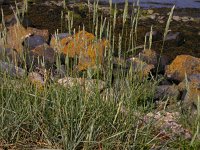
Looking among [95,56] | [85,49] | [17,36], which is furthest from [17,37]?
[95,56]

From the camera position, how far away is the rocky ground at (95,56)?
162 inches

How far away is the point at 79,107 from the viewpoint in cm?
368

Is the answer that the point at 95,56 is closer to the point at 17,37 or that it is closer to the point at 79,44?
the point at 79,44

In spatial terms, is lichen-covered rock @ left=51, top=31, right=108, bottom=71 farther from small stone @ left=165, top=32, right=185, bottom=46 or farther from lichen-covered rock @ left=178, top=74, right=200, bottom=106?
small stone @ left=165, top=32, right=185, bottom=46

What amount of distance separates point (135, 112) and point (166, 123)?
0.74 m

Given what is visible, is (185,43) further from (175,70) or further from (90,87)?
(90,87)

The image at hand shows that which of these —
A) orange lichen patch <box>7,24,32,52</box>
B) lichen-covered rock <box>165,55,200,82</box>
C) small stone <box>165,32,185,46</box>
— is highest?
orange lichen patch <box>7,24,32,52</box>

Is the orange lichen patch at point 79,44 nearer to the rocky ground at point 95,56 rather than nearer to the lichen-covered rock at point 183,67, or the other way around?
the rocky ground at point 95,56

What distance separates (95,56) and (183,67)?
2206 millimetres

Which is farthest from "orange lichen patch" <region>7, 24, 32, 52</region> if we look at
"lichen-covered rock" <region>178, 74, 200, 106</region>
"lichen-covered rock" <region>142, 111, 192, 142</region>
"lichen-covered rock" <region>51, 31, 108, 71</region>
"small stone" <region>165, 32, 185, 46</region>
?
"small stone" <region>165, 32, 185, 46</region>

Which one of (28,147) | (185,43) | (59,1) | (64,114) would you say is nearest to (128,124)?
(64,114)

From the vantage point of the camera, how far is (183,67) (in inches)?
307

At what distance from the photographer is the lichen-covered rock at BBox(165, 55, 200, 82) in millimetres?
7650

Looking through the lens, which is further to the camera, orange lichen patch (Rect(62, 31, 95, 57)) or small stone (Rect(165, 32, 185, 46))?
small stone (Rect(165, 32, 185, 46))
